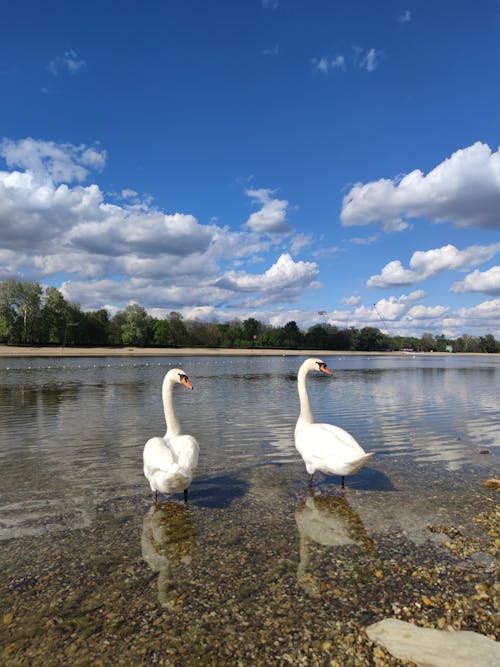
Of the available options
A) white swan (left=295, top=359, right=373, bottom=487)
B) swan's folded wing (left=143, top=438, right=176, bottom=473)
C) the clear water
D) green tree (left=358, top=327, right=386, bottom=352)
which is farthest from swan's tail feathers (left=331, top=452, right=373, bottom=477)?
green tree (left=358, top=327, right=386, bottom=352)

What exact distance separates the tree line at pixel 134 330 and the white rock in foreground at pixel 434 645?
Result: 9563cm

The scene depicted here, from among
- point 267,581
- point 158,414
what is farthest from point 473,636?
point 158,414

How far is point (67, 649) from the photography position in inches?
147

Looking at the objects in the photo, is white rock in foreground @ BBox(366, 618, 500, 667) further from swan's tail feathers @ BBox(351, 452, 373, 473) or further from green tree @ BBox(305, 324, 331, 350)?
green tree @ BBox(305, 324, 331, 350)

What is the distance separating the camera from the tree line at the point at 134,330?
90.4m

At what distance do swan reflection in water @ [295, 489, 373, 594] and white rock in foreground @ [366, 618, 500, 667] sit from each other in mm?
889

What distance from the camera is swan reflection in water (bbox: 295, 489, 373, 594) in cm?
502

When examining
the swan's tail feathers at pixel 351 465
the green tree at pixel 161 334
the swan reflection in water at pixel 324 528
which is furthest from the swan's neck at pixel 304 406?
the green tree at pixel 161 334

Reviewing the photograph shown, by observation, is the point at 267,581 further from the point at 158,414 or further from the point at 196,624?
the point at 158,414

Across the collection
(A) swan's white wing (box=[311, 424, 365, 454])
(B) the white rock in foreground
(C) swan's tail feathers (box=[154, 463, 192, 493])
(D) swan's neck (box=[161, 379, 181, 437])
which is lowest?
(B) the white rock in foreground

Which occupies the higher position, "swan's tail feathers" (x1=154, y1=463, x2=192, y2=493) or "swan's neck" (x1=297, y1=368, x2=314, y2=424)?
"swan's neck" (x1=297, y1=368, x2=314, y2=424)

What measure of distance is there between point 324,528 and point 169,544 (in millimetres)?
2179

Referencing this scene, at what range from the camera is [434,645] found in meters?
3.60

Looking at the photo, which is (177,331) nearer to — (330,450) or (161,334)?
(161,334)
